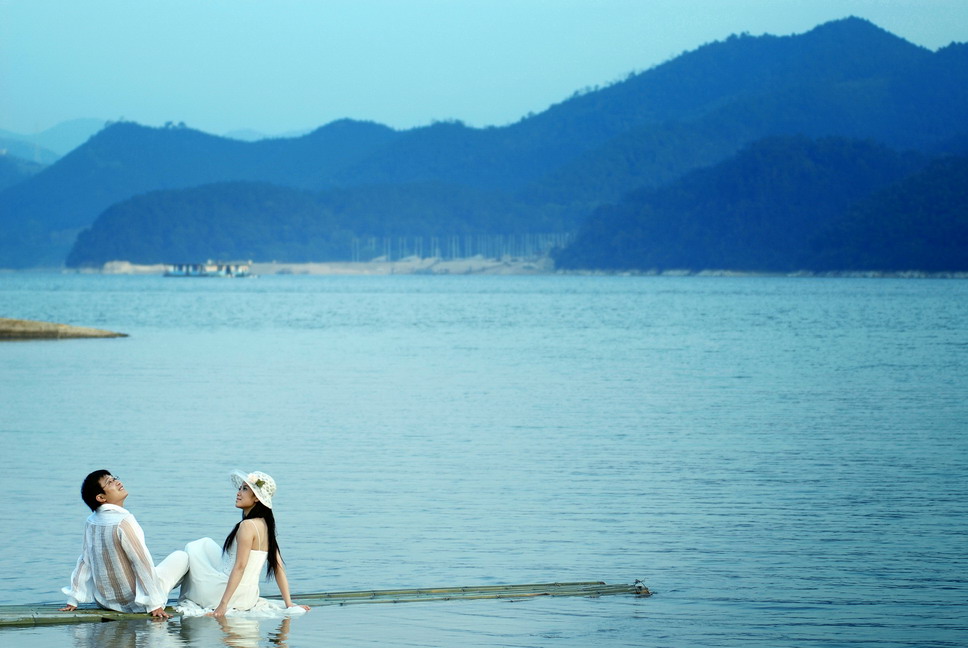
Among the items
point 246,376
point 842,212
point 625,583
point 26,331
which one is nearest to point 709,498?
point 625,583

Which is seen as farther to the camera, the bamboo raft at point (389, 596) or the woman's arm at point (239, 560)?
the bamboo raft at point (389, 596)

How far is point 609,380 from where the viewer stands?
32938 millimetres

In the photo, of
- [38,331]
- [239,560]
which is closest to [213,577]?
[239,560]

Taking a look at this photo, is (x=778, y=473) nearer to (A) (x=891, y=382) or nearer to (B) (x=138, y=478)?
(B) (x=138, y=478)

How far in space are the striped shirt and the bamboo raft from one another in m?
0.11

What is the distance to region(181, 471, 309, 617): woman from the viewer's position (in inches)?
328

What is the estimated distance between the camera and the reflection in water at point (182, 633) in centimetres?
825

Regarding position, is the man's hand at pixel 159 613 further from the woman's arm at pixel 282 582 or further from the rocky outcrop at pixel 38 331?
the rocky outcrop at pixel 38 331

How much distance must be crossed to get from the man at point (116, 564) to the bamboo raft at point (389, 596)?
0.39ft

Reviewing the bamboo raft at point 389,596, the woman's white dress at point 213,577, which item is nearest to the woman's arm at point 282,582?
the woman's white dress at point 213,577

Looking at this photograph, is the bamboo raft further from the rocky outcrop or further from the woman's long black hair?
the rocky outcrop

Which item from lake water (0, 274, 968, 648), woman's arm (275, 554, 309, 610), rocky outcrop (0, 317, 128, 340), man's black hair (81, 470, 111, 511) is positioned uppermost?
man's black hair (81, 470, 111, 511)

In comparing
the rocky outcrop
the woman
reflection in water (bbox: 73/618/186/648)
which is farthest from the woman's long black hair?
the rocky outcrop

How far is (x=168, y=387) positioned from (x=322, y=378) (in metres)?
4.38
